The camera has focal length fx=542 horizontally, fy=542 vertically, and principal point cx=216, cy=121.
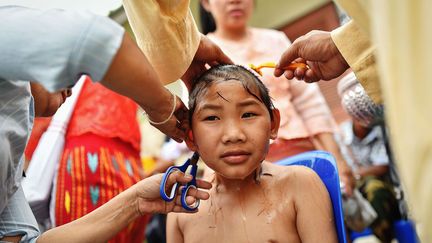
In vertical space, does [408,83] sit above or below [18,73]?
above

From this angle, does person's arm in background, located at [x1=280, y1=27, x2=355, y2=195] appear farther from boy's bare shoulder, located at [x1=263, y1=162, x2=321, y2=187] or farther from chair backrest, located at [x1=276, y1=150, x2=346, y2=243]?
boy's bare shoulder, located at [x1=263, y1=162, x2=321, y2=187]

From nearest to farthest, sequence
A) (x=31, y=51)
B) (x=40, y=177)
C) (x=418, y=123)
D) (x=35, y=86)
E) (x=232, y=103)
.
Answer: (x=418, y=123) < (x=31, y=51) < (x=35, y=86) < (x=232, y=103) < (x=40, y=177)

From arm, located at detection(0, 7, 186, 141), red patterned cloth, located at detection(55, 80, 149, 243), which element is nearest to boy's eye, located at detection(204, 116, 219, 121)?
arm, located at detection(0, 7, 186, 141)

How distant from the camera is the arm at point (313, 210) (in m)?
1.65

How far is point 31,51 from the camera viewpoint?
1.09 metres

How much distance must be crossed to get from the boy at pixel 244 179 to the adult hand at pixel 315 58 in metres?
0.13

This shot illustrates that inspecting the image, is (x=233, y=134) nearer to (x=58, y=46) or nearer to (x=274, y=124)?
(x=274, y=124)

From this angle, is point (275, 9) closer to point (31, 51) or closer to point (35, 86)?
point (35, 86)

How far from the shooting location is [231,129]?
1662mm

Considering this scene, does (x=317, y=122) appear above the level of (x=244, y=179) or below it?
below

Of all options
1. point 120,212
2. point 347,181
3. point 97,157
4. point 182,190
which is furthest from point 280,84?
point 120,212

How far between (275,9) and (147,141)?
185 centimetres

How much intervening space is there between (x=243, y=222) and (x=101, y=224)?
1.52ft

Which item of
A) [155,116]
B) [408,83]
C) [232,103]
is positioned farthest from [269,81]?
[408,83]
